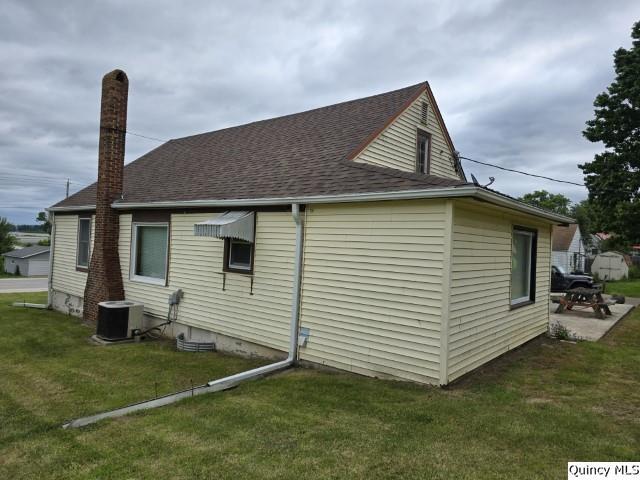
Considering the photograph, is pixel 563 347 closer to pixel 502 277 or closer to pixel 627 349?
pixel 627 349

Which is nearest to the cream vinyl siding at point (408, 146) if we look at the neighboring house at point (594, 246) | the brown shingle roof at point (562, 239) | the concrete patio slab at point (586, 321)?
the concrete patio slab at point (586, 321)

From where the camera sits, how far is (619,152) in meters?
19.2

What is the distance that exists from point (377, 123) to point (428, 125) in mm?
2467

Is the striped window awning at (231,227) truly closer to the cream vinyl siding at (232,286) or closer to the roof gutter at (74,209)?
the cream vinyl siding at (232,286)

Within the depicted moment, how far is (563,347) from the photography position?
8.06 meters

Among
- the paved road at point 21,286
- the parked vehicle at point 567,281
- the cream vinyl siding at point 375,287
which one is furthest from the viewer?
the paved road at point 21,286

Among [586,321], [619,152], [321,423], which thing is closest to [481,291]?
[321,423]

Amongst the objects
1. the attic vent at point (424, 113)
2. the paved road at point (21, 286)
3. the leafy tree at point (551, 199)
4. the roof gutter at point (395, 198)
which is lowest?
the paved road at point (21, 286)

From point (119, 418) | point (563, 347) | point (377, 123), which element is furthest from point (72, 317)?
point (563, 347)

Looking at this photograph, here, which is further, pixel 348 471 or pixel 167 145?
pixel 167 145

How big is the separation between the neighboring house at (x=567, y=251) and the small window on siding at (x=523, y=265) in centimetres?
2631

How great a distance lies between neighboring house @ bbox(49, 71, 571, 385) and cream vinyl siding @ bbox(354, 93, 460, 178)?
52 millimetres

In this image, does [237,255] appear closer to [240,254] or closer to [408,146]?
[240,254]

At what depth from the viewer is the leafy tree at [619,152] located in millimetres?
18359
